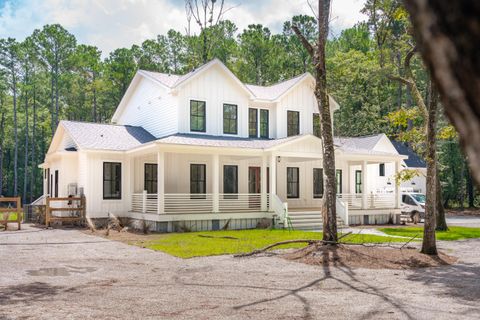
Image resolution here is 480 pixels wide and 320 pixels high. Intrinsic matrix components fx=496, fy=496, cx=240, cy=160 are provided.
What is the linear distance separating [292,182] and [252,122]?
3.96 meters

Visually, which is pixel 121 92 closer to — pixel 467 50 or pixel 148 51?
pixel 148 51

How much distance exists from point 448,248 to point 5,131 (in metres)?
48.1

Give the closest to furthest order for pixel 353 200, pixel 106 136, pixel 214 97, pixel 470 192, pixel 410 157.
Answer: pixel 106 136
pixel 214 97
pixel 353 200
pixel 410 157
pixel 470 192

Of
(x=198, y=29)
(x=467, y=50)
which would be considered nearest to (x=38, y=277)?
(x=467, y=50)

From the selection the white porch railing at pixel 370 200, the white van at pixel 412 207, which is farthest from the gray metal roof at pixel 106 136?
the white van at pixel 412 207

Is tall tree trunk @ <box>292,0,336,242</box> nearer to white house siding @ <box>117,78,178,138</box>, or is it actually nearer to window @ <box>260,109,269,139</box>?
white house siding @ <box>117,78,178,138</box>

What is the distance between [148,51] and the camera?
52750 mm

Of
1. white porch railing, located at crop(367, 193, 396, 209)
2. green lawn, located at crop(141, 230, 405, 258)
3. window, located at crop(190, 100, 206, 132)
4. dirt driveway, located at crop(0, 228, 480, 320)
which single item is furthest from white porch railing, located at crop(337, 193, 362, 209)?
dirt driveway, located at crop(0, 228, 480, 320)

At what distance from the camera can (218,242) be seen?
16.2 m

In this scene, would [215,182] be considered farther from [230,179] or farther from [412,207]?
[412,207]

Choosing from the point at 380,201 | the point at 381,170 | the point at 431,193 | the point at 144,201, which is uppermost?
the point at 381,170

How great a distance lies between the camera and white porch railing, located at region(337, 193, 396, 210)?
24808 millimetres

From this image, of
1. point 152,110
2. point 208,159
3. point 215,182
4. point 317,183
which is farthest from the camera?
→ point 317,183

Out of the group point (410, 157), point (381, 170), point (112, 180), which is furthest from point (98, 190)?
point (410, 157)
